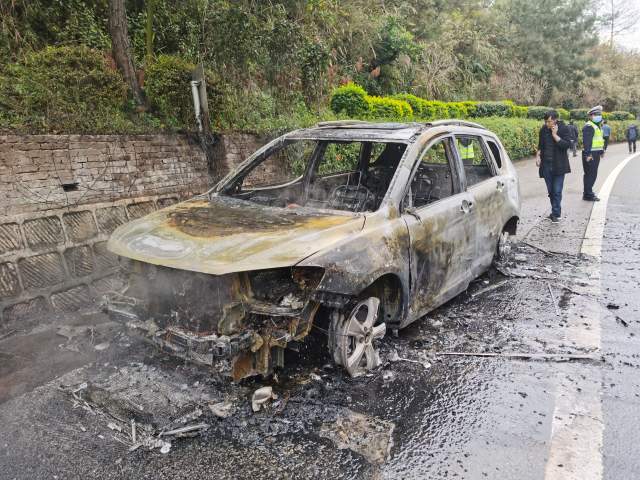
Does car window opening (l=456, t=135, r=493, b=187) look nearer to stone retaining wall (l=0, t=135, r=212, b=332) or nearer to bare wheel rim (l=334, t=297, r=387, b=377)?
bare wheel rim (l=334, t=297, r=387, b=377)

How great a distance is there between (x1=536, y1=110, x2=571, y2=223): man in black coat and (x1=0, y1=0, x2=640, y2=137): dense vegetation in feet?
14.5

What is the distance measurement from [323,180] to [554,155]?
5028mm

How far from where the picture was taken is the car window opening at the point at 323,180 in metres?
4.50

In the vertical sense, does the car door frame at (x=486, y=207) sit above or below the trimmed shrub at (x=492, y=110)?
below

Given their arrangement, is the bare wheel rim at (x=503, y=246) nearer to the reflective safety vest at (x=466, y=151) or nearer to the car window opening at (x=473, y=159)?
the car window opening at (x=473, y=159)

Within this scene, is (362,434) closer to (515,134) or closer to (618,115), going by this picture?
(515,134)

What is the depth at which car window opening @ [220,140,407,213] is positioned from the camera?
14.8 feet

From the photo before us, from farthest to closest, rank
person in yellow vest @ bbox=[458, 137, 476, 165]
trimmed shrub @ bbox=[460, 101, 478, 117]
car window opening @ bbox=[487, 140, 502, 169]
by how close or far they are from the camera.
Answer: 1. trimmed shrub @ bbox=[460, 101, 478, 117]
2. car window opening @ bbox=[487, 140, 502, 169]
3. person in yellow vest @ bbox=[458, 137, 476, 165]

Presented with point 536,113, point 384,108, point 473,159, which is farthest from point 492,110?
point 473,159

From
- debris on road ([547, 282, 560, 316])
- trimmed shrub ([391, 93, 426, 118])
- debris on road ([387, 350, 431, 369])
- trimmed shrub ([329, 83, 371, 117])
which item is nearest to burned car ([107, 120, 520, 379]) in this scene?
debris on road ([387, 350, 431, 369])

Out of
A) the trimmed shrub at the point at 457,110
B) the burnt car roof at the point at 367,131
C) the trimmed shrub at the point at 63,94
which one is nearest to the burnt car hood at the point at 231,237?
the burnt car roof at the point at 367,131

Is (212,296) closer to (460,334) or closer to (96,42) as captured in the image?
(460,334)

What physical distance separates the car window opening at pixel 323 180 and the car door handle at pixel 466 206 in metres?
0.73

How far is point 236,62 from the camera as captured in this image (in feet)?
27.9
